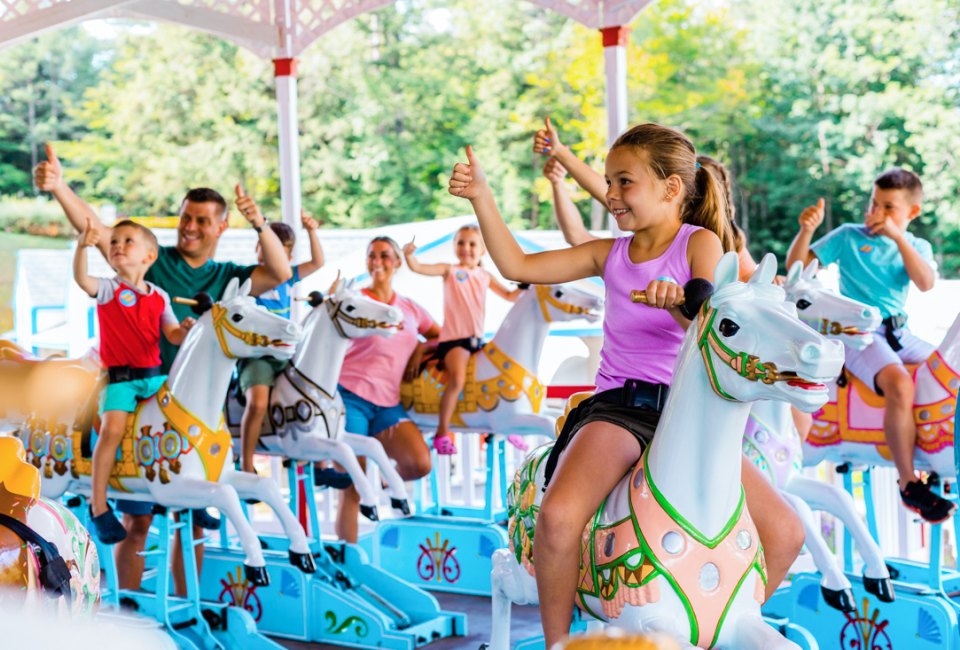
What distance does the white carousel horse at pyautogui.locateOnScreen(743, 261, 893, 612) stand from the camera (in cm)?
402

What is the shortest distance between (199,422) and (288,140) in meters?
2.82

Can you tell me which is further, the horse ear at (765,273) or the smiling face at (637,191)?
the smiling face at (637,191)

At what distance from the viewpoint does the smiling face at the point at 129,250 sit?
4.67 metres

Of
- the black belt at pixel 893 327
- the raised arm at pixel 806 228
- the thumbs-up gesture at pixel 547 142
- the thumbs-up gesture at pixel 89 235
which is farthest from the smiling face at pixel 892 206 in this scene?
the thumbs-up gesture at pixel 89 235

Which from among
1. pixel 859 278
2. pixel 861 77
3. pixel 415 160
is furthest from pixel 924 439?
pixel 415 160

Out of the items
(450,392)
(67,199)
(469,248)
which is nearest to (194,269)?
(67,199)

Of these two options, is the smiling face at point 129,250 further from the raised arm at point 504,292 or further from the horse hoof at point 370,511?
the raised arm at point 504,292

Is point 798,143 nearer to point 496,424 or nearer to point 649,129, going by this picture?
point 496,424

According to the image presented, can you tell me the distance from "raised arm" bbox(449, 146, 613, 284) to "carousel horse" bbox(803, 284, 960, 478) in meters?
2.24

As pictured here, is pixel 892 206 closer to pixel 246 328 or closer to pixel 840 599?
pixel 840 599

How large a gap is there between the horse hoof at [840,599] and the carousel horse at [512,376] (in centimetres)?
218

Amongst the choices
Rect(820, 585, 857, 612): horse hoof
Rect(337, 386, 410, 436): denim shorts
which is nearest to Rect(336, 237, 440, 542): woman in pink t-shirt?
Rect(337, 386, 410, 436): denim shorts

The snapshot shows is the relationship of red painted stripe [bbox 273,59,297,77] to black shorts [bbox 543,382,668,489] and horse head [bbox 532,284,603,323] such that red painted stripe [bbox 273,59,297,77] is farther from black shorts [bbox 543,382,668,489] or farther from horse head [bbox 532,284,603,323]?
black shorts [bbox 543,382,668,489]

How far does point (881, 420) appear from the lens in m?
4.92
